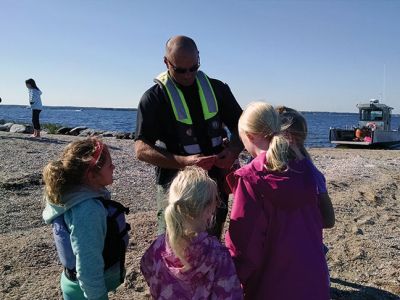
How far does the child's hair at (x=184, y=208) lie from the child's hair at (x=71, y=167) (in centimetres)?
56

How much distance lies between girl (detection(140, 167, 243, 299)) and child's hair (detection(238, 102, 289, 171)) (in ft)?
1.38

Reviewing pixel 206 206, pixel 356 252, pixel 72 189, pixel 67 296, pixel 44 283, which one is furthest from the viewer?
pixel 356 252

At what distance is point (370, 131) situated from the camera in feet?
86.0

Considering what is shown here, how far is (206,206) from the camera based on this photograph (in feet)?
8.06

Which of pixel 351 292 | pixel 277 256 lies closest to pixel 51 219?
pixel 277 256

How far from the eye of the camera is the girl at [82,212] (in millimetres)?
2535

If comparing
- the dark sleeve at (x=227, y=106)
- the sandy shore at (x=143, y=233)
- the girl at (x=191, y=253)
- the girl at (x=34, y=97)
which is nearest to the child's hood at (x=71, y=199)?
the girl at (x=191, y=253)

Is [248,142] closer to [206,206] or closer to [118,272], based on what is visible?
[206,206]

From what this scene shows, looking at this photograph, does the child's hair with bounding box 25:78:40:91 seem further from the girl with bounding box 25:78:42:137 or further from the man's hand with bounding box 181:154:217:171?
the man's hand with bounding box 181:154:217:171

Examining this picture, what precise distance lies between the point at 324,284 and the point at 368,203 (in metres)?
5.64

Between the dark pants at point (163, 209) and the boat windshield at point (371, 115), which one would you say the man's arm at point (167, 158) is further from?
the boat windshield at point (371, 115)

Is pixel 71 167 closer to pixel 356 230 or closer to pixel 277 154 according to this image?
pixel 277 154

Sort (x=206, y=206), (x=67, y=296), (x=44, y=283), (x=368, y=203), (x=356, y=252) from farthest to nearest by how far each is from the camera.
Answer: (x=368, y=203), (x=356, y=252), (x=44, y=283), (x=67, y=296), (x=206, y=206)

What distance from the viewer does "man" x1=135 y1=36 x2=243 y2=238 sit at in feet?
11.2
